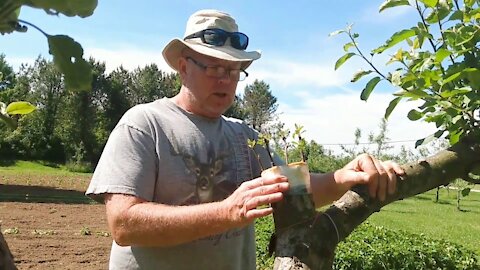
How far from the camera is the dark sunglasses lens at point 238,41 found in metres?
2.46

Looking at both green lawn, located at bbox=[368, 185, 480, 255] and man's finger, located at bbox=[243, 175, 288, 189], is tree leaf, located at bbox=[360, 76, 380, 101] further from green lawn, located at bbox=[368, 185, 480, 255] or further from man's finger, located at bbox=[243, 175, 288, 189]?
green lawn, located at bbox=[368, 185, 480, 255]

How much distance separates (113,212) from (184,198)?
35 cm

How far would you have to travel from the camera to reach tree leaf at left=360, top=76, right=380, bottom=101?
6.75 ft

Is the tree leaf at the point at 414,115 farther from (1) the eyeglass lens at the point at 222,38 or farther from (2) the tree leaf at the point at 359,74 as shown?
(1) the eyeglass lens at the point at 222,38

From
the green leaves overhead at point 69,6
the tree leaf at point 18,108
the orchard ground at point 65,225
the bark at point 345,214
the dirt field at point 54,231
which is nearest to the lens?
the green leaves overhead at point 69,6

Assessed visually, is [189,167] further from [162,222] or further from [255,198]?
[255,198]

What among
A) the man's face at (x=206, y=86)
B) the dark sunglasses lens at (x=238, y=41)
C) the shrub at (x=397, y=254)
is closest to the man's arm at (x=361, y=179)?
the man's face at (x=206, y=86)

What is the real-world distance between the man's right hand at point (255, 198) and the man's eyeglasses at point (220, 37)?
0.97 metres

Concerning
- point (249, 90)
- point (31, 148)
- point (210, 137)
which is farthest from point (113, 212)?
point (249, 90)

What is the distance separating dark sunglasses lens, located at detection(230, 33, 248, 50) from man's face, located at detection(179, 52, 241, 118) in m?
0.09

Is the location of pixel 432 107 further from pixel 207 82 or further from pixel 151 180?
pixel 151 180

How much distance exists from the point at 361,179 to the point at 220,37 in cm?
94

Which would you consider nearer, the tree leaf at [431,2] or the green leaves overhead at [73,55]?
the green leaves overhead at [73,55]

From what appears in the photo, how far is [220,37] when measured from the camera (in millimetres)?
2434
